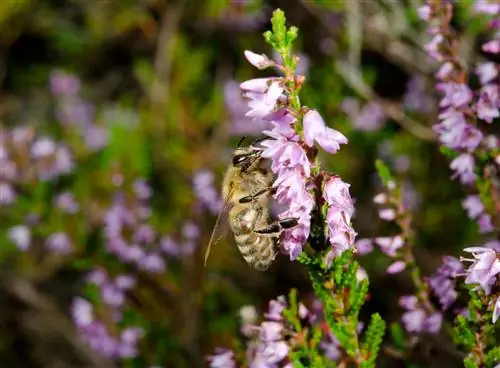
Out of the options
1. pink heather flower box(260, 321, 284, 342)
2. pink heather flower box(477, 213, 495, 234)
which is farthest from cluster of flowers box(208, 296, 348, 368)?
pink heather flower box(477, 213, 495, 234)

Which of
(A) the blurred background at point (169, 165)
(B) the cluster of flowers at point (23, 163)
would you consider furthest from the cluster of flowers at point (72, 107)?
(B) the cluster of flowers at point (23, 163)

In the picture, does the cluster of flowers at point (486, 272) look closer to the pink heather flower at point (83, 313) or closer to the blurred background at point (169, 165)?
the blurred background at point (169, 165)

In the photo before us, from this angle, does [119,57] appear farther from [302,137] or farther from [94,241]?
[302,137]

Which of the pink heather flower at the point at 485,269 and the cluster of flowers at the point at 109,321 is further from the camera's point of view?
the cluster of flowers at the point at 109,321

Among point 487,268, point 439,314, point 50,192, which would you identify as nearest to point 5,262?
point 50,192

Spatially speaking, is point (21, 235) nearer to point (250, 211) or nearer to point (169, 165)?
point (169, 165)

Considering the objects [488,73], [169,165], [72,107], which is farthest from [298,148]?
[72,107]
